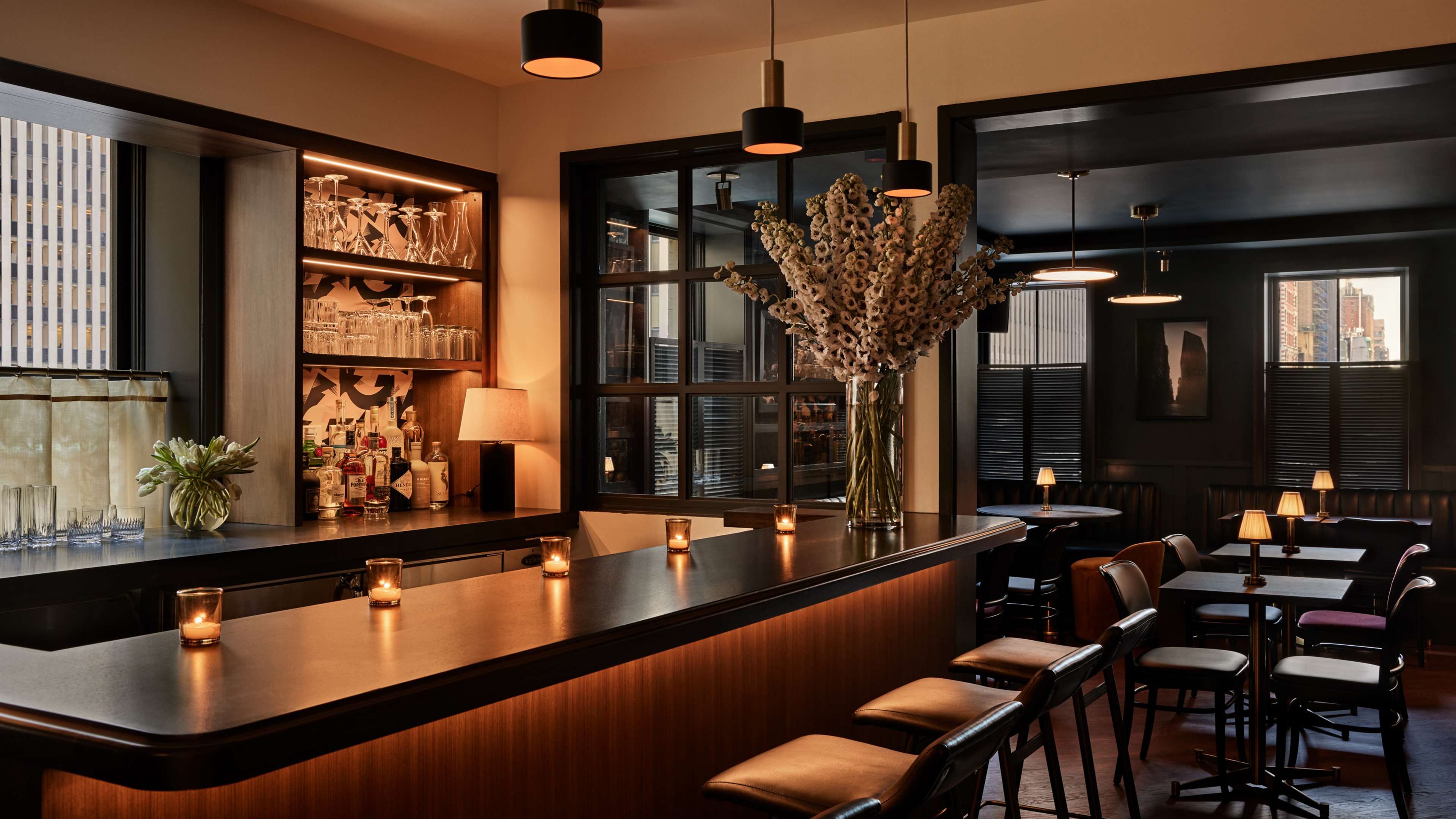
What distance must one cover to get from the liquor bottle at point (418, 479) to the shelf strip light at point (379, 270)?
768mm

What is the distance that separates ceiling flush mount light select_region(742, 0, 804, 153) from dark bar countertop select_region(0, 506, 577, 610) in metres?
2.19

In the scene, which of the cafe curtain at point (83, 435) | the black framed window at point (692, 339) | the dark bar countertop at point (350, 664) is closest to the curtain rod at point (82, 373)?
the cafe curtain at point (83, 435)

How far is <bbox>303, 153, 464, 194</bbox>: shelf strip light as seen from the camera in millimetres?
4551

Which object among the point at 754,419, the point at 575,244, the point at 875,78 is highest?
the point at 875,78

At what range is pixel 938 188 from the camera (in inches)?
173

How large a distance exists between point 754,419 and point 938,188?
1.26m

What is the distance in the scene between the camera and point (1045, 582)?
22.5 feet

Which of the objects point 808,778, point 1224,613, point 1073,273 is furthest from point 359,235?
point 1224,613

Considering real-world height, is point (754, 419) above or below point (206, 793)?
above

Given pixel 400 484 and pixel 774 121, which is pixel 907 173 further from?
pixel 400 484

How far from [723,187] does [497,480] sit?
1.69m

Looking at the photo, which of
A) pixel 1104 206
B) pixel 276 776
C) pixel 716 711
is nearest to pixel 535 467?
pixel 716 711

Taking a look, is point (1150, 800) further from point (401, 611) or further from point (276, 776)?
point (276, 776)

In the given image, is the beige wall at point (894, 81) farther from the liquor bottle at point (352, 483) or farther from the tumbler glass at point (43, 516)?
the tumbler glass at point (43, 516)
